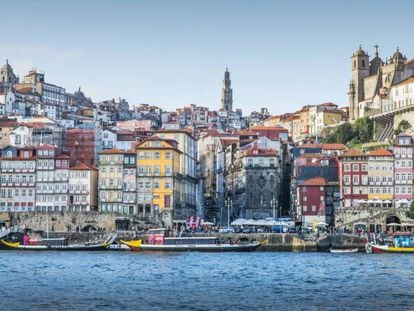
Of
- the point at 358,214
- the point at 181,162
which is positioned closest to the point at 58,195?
the point at 181,162

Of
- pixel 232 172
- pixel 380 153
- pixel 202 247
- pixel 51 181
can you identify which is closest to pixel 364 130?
pixel 232 172

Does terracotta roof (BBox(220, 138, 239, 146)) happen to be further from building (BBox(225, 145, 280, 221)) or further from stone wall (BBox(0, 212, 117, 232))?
stone wall (BBox(0, 212, 117, 232))

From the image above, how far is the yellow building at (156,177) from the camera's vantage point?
97.1 meters

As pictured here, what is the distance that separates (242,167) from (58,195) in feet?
70.9

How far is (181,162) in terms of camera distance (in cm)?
10519

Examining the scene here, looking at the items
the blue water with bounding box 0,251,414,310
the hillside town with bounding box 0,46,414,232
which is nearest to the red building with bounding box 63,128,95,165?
the hillside town with bounding box 0,46,414,232

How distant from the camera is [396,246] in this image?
3184 inches

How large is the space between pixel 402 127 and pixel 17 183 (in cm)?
4290

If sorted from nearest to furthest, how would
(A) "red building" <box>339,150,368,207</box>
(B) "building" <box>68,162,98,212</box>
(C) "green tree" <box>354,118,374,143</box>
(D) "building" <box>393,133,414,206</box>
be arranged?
(A) "red building" <box>339,150,368,207</box> → (D) "building" <box>393,133,414,206</box> → (B) "building" <box>68,162,98,212</box> → (C) "green tree" <box>354,118,374,143</box>

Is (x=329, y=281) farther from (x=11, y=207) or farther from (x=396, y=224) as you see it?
(x=11, y=207)

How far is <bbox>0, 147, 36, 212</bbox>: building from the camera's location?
324 ft

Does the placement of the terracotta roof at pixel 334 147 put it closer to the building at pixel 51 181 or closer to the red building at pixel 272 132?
the red building at pixel 272 132

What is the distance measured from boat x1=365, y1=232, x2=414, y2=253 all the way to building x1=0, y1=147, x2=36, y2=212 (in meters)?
34.8

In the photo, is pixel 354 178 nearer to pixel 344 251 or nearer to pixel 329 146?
pixel 329 146
